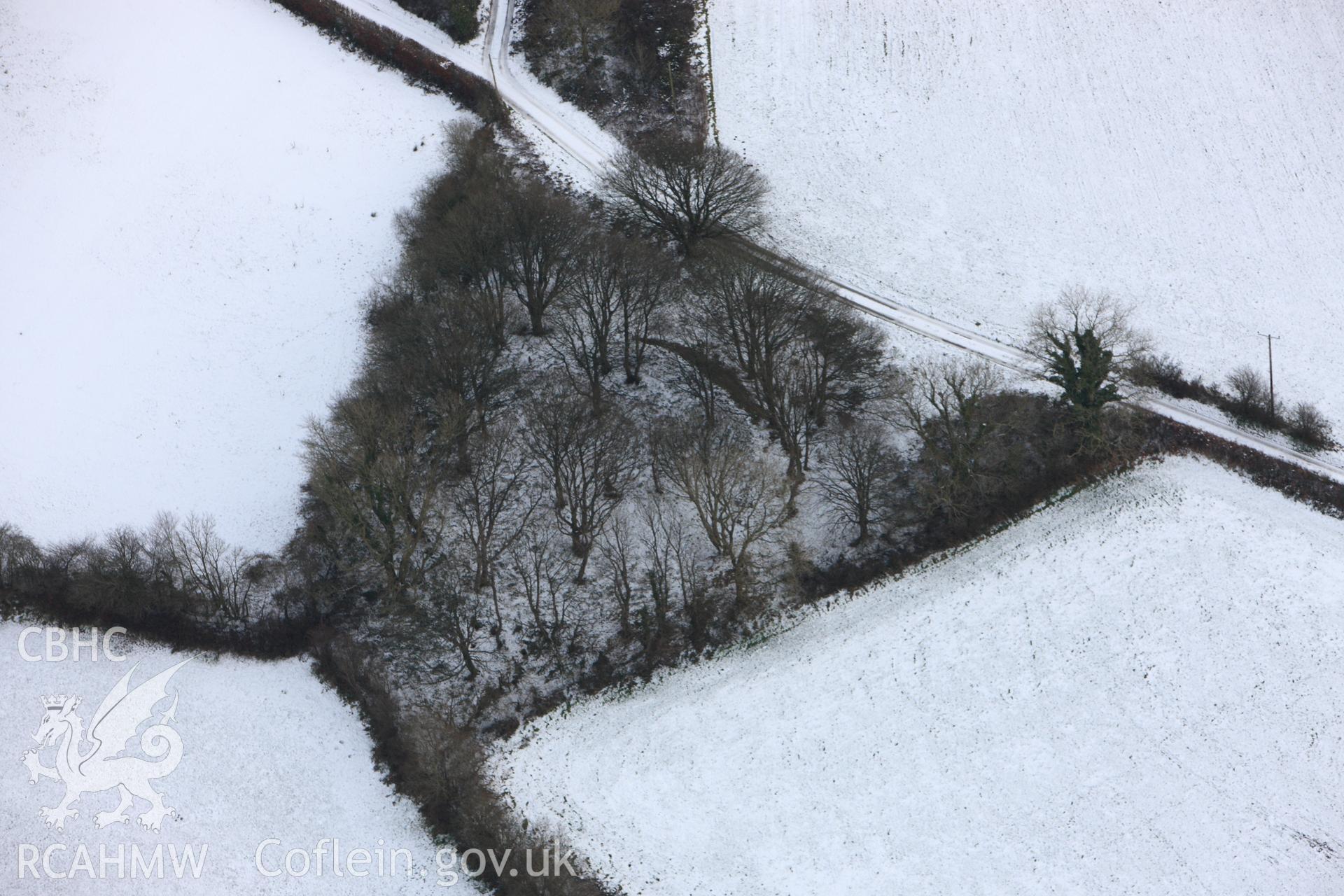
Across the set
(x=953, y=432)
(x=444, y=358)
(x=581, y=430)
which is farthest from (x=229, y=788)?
(x=953, y=432)

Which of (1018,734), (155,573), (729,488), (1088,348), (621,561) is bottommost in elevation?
(1018,734)

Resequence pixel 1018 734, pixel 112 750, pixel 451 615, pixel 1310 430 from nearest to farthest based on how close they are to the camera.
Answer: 1. pixel 1018 734
2. pixel 112 750
3. pixel 451 615
4. pixel 1310 430

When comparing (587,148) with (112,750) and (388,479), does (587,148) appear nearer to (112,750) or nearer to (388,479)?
(388,479)

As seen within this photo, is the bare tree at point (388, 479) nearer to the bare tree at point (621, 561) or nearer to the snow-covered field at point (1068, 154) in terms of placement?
the bare tree at point (621, 561)

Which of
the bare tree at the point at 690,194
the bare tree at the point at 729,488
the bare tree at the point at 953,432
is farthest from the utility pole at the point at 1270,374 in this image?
the bare tree at the point at 690,194

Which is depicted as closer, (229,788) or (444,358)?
(229,788)

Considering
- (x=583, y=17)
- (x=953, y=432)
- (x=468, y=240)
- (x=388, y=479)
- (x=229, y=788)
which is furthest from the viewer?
(x=583, y=17)

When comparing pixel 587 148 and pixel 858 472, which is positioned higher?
pixel 587 148
